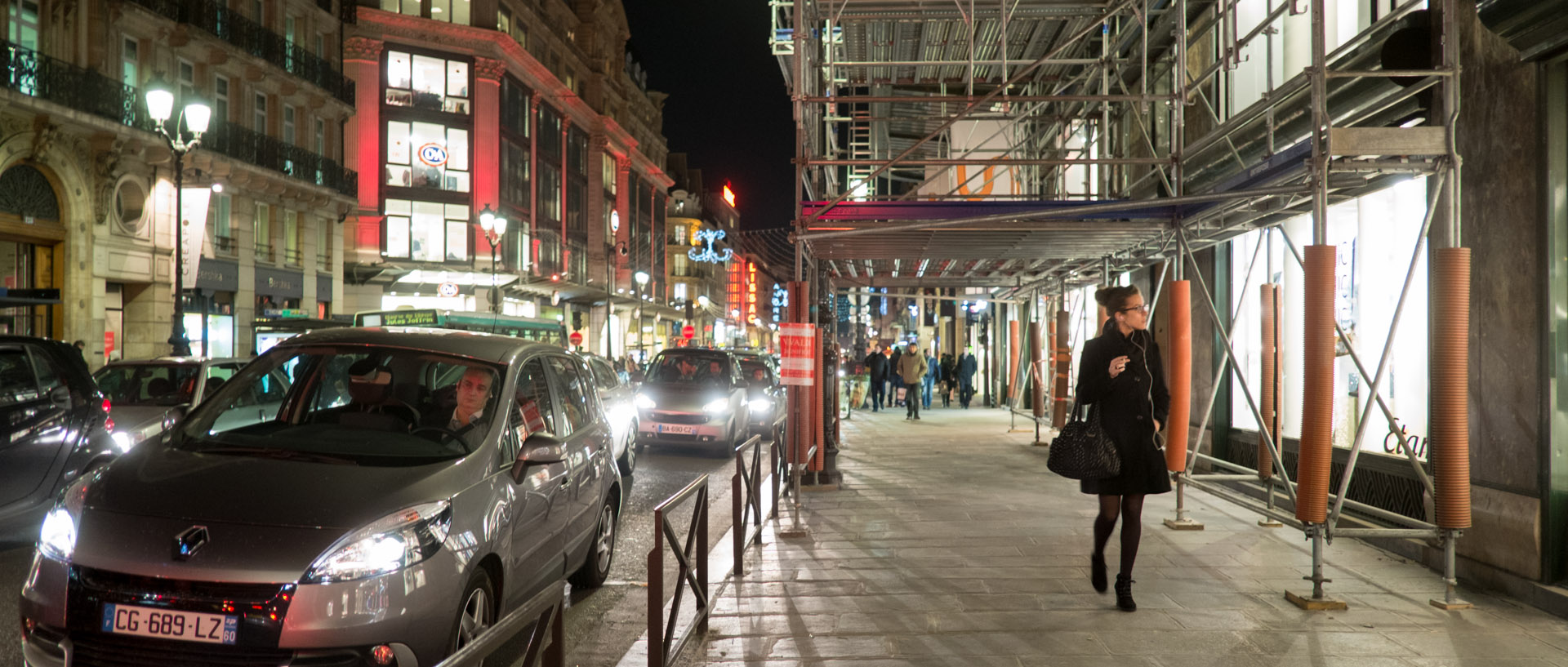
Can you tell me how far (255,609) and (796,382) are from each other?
726 cm

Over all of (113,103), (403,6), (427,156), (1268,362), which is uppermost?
(403,6)

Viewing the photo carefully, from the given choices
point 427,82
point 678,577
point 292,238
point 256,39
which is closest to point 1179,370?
point 678,577

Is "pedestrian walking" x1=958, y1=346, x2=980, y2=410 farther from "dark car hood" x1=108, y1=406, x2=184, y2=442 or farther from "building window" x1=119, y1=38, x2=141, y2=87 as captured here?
"building window" x1=119, y1=38, x2=141, y2=87

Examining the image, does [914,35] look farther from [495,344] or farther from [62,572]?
[62,572]

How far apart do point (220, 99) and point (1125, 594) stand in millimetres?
30548

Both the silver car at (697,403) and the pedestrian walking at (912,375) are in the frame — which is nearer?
the silver car at (697,403)

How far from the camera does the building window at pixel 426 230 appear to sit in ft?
143

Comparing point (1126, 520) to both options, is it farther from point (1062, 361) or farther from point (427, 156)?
point (427, 156)

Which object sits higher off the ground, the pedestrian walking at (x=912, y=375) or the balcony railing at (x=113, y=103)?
the balcony railing at (x=113, y=103)

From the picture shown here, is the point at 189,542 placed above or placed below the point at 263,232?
below

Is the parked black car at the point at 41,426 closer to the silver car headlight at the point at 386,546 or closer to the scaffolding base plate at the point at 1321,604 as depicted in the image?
the silver car headlight at the point at 386,546

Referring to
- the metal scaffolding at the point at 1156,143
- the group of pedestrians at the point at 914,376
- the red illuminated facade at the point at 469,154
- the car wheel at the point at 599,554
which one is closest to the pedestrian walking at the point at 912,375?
the group of pedestrians at the point at 914,376

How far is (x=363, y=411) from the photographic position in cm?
553

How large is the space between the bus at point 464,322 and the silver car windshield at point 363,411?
1715 cm
